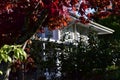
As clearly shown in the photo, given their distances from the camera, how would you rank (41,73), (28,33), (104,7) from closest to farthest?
1. (28,33)
2. (104,7)
3. (41,73)

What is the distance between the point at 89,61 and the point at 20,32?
27.4 ft

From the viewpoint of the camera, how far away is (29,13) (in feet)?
34.3

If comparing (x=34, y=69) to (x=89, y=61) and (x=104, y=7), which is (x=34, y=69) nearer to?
(x=89, y=61)

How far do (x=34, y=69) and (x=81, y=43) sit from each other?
2.57 meters

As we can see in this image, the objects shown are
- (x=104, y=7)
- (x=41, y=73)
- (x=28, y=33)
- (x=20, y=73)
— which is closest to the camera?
(x=28, y=33)

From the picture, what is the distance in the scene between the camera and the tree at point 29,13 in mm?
10188

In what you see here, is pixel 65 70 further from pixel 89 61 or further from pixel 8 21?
pixel 8 21

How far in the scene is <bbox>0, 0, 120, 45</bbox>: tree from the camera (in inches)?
401

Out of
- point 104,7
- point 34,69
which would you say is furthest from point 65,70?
point 104,7

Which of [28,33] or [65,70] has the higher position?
[28,33]

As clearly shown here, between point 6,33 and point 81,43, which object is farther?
point 81,43

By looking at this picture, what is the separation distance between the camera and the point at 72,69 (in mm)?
18219

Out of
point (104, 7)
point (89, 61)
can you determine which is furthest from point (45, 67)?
point (104, 7)

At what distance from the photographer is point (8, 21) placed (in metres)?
10.9
